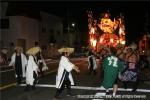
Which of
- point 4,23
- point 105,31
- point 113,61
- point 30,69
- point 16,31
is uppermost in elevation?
point 4,23

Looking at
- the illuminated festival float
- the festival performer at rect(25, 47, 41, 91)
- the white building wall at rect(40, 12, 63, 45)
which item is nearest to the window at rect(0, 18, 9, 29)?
the illuminated festival float

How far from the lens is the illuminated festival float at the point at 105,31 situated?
162ft

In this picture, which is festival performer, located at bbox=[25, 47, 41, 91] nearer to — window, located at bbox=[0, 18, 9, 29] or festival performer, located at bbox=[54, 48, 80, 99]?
festival performer, located at bbox=[54, 48, 80, 99]

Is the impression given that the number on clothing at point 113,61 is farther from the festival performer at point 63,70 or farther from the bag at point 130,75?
the bag at point 130,75

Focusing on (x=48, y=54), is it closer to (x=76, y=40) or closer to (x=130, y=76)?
(x=76, y=40)

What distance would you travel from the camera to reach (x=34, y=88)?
17.4 metres

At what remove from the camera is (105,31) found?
170 ft

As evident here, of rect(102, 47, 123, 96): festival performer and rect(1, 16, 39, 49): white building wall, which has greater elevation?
rect(1, 16, 39, 49): white building wall

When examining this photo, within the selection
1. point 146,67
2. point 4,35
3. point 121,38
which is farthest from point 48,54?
point 146,67

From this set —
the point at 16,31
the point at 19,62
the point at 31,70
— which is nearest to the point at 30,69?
the point at 31,70

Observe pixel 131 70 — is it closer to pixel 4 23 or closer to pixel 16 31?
pixel 16 31

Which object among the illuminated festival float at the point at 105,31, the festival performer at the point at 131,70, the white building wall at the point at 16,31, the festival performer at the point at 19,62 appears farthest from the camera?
the white building wall at the point at 16,31

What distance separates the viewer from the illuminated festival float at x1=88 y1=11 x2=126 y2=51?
49.3 m

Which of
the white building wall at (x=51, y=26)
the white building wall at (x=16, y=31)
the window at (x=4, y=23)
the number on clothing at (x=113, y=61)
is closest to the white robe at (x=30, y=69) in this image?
the number on clothing at (x=113, y=61)
